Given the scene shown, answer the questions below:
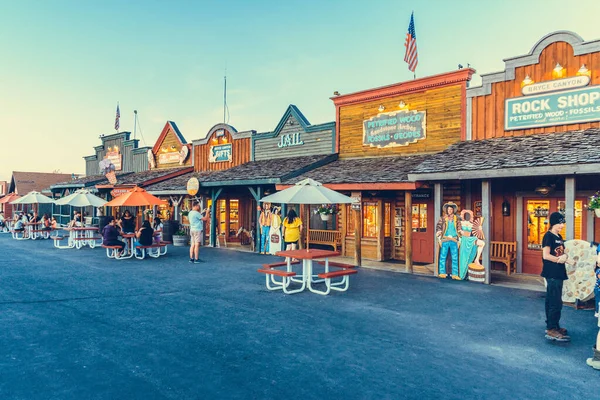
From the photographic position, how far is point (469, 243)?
32.6 ft

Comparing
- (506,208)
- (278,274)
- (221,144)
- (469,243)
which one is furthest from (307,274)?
(221,144)

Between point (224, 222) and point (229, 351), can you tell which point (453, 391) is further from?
A: point (224, 222)

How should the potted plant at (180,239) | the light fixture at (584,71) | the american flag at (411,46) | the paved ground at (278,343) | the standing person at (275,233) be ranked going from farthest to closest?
the potted plant at (180,239)
the standing person at (275,233)
the american flag at (411,46)
the light fixture at (584,71)
the paved ground at (278,343)

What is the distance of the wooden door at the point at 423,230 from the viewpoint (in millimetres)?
12711

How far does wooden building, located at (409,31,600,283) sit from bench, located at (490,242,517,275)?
0.21 meters

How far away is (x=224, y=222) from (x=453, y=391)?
1615 centimetres

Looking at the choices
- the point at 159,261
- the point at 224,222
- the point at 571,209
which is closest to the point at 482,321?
the point at 571,209

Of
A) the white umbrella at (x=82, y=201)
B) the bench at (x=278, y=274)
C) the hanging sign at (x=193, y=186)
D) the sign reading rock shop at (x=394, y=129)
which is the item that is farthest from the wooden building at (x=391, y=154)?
the white umbrella at (x=82, y=201)

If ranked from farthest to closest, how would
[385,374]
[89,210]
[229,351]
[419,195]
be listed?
[89,210], [419,195], [229,351], [385,374]

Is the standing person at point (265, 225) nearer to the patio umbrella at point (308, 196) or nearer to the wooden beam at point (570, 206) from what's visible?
the patio umbrella at point (308, 196)

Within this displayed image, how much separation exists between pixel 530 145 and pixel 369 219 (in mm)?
5596

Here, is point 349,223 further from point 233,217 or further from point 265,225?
point 233,217

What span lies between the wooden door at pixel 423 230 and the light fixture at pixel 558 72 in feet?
14.9

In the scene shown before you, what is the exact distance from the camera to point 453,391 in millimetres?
4051
